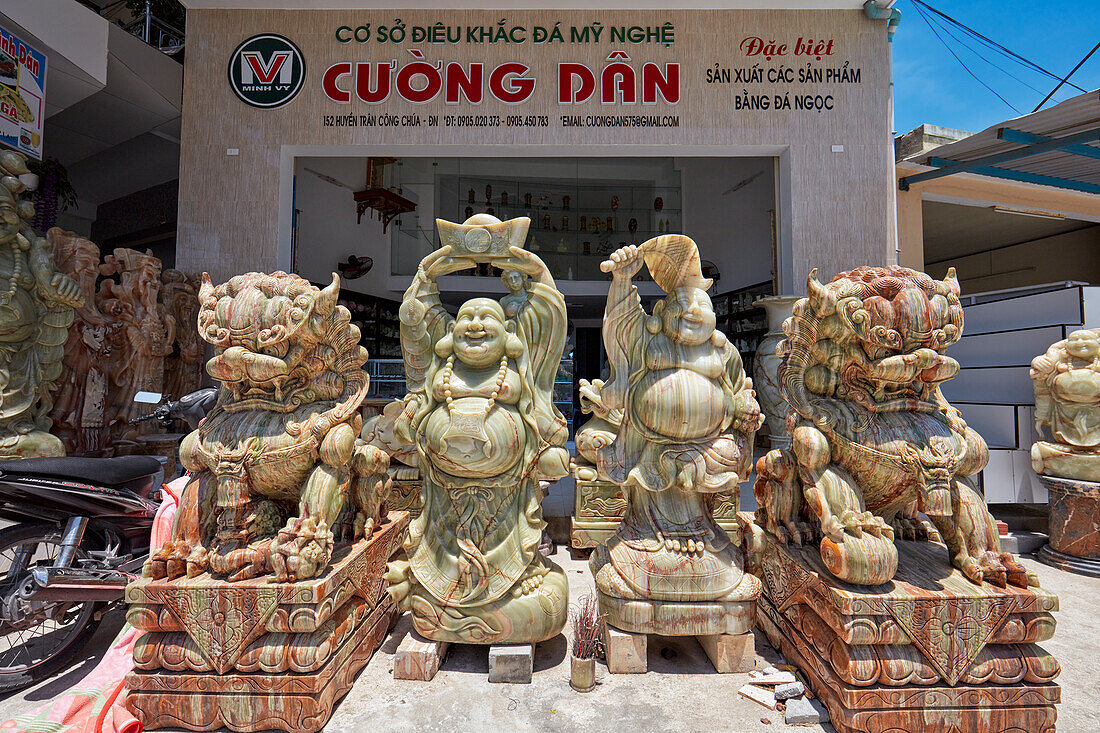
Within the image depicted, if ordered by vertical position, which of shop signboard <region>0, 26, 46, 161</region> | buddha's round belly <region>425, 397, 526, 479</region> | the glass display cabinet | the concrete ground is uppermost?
shop signboard <region>0, 26, 46, 161</region>

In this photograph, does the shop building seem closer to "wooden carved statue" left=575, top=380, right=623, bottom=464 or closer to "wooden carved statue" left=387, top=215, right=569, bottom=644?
"wooden carved statue" left=575, top=380, right=623, bottom=464

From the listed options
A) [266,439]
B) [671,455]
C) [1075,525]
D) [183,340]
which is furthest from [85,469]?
[1075,525]

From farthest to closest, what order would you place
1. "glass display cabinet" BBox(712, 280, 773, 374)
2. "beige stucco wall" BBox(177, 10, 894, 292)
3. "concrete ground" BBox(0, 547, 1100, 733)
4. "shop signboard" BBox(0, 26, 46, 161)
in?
"glass display cabinet" BBox(712, 280, 773, 374), "beige stucco wall" BBox(177, 10, 894, 292), "shop signboard" BBox(0, 26, 46, 161), "concrete ground" BBox(0, 547, 1100, 733)

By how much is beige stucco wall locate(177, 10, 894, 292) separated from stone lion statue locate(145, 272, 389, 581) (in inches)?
120

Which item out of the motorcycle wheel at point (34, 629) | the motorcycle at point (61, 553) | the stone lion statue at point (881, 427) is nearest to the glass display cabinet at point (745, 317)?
the stone lion statue at point (881, 427)

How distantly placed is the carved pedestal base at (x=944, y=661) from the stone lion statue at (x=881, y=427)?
0.10m

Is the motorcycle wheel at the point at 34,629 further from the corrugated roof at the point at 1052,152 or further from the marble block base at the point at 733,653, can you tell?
the corrugated roof at the point at 1052,152

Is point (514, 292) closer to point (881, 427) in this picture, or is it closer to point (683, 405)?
point (683, 405)

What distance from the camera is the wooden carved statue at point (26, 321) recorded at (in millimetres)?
3270

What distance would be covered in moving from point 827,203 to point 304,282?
437 cm

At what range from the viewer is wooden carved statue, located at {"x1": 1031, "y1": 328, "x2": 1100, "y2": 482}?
3301 millimetres

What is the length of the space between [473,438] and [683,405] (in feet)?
2.70

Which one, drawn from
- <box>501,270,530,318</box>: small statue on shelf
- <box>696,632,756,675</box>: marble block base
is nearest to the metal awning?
<box>501,270,530,318</box>: small statue on shelf

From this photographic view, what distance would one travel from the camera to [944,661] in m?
1.74
